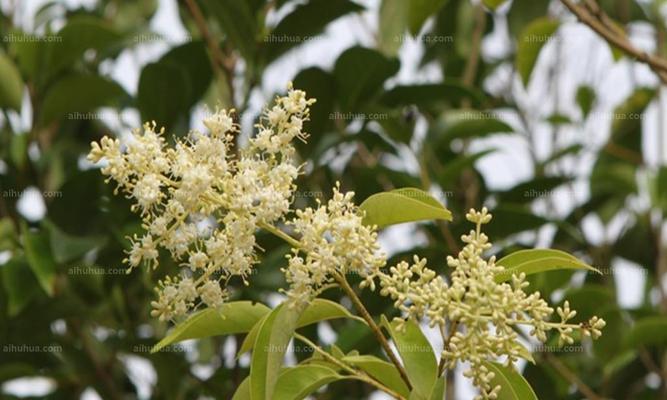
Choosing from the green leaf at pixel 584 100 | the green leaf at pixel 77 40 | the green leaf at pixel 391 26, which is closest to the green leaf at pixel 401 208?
the green leaf at pixel 77 40

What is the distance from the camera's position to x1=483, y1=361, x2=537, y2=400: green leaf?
1145 mm

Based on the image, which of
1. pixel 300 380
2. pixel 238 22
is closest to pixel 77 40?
pixel 238 22

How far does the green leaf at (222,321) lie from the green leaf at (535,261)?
0.29 meters

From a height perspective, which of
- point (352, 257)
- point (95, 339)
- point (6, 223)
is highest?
point (352, 257)

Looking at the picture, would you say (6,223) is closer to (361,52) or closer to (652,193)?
(361,52)

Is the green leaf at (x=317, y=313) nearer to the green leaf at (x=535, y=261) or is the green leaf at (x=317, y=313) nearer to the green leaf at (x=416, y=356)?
the green leaf at (x=416, y=356)

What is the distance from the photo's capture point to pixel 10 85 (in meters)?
2.29

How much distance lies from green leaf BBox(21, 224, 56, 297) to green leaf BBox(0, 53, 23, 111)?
39 cm

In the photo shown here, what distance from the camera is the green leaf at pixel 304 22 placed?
7.21 ft

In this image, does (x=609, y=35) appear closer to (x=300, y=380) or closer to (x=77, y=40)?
(x=300, y=380)

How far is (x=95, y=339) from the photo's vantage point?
251 centimetres

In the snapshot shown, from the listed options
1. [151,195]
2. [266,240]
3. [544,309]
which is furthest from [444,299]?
[266,240]

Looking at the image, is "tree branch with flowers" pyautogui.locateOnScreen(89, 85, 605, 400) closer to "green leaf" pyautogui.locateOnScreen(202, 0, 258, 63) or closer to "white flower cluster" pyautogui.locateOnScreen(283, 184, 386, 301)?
"white flower cluster" pyautogui.locateOnScreen(283, 184, 386, 301)

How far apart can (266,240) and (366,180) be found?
0.85 ft
